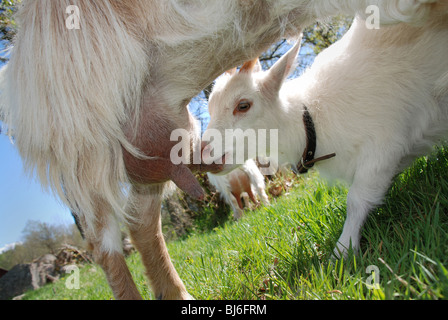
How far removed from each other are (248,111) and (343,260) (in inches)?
48.8

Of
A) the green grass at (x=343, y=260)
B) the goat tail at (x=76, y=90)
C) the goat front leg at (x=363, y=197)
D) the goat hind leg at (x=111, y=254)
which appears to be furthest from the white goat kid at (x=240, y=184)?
the goat tail at (x=76, y=90)

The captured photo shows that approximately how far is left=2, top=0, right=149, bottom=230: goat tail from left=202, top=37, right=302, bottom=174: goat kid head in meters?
0.87

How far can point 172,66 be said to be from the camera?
1.60 meters

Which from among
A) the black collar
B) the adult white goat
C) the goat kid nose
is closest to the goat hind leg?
the adult white goat

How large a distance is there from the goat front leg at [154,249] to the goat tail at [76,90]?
54 centimetres

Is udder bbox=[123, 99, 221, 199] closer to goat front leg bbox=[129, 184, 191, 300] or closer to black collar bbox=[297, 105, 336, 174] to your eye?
goat front leg bbox=[129, 184, 191, 300]

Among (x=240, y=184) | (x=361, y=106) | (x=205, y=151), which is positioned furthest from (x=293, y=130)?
(x=240, y=184)

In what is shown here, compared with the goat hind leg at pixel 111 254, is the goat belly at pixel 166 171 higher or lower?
higher

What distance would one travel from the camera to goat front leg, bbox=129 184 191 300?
207 centimetres

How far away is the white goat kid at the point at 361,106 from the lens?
6.07 ft

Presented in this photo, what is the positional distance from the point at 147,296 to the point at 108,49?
80.4 inches

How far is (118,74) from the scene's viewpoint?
147 cm

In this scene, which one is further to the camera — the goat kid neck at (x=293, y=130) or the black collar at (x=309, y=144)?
the goat kid neck at (x=293, y=130)

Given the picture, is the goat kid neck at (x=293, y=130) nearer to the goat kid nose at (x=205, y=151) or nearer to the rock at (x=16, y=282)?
the goat kid nose at (x=205, y=151)
